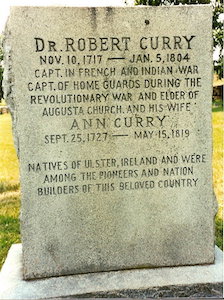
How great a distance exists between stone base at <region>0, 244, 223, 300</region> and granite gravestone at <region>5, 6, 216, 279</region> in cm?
10

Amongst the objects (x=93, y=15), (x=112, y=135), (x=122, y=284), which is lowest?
(x=122, y=284)

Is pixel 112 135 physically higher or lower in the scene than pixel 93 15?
lower

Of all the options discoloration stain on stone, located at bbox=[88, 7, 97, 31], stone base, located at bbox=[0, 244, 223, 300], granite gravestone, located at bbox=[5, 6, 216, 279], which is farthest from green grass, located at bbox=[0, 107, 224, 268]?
discoloration stain on stone, located at bbox=[88, 7, 97, 31]

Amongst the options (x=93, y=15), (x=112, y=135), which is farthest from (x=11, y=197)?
(x=93, y=15)

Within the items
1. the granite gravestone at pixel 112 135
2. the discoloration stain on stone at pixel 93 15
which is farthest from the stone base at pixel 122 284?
the discoloration stain on stone at pixel 93 15

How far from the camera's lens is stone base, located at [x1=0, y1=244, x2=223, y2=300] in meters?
3.17

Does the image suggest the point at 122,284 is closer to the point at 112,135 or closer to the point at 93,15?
the point at 112,135

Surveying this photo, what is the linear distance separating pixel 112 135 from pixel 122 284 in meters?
1.18

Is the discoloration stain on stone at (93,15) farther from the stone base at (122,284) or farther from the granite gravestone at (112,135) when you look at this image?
the stone base at (122,284)

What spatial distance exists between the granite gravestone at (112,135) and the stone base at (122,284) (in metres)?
0.10

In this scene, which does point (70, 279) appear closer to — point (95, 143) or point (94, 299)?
point (94, 299)

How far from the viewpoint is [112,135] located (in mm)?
3365

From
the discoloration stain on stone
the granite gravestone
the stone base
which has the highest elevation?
the discoloration stain on stone

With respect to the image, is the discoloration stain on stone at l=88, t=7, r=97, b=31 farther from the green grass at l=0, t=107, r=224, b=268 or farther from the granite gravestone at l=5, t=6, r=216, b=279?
the green grass at l=0, t=107, r=224, b=268
